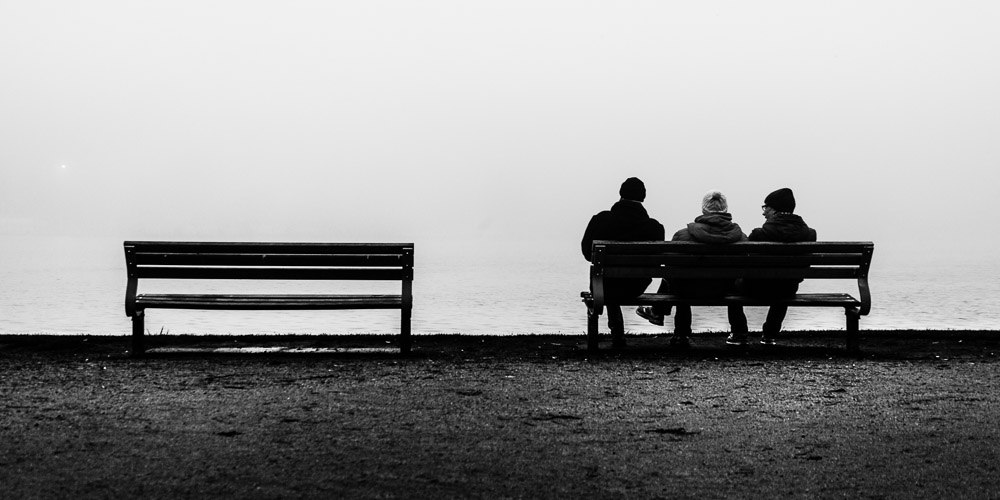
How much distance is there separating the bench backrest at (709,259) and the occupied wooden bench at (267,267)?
144 centimetres

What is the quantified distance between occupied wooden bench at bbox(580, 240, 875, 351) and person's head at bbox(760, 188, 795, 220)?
545 mm

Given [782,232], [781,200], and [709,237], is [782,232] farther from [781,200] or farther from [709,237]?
[709,237]

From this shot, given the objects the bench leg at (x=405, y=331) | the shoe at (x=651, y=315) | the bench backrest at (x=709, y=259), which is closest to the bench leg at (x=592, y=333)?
the bench backrest at (x=709, y=259)

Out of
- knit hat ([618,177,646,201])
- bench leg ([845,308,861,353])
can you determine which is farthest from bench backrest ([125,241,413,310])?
bench leg ([845,308,861,353])

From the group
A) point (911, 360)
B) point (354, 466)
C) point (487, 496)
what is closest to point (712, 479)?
point (487, 496)

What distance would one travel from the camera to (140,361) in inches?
293

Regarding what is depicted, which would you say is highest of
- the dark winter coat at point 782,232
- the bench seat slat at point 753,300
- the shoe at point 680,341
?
the dark winter coat at point 782,232

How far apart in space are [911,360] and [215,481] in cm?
525

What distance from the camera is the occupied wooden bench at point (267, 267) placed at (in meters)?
7.68

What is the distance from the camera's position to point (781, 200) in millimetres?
8672

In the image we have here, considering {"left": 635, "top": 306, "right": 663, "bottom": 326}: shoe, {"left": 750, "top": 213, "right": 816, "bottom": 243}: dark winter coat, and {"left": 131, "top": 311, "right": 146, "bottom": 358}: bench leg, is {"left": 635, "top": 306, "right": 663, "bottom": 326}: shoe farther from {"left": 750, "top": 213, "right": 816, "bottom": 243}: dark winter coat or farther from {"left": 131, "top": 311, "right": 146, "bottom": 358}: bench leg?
{"left": 131, "top": 311, "right": 146, "bottom": 358}: bench leg

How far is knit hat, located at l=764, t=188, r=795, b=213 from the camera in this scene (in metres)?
8.66

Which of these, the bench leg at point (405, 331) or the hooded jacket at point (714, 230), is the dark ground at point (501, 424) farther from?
the hooded jacket at point (714, 230)

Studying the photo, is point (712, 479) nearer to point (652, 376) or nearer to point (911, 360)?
point (652, 376)
